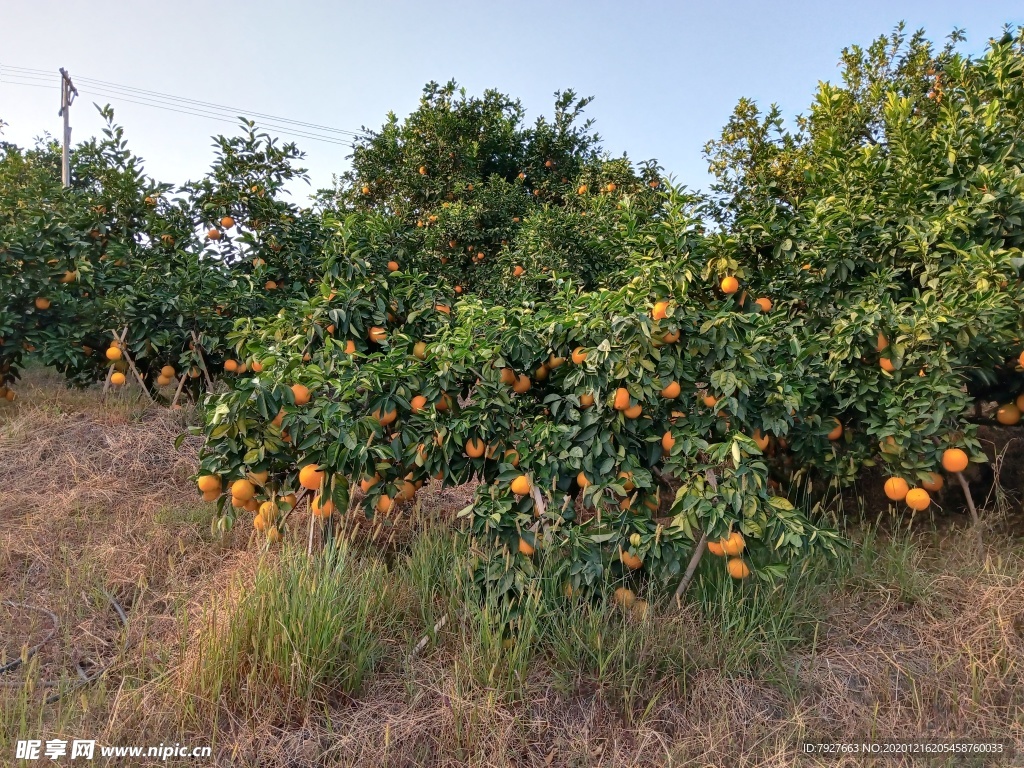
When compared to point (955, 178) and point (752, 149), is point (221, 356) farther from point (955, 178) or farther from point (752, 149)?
point (752, 149)

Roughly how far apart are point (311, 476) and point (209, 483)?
0.50m

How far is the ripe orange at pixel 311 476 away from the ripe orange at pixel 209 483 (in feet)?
1.41

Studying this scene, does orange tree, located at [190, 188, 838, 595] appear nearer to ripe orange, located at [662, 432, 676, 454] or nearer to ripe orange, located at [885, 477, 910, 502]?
ripe orange, located at [662, 432, 676, 454]

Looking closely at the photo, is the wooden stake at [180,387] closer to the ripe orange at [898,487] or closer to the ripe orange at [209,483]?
the ripe orange at [209,483]

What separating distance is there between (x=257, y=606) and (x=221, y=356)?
3729 mm

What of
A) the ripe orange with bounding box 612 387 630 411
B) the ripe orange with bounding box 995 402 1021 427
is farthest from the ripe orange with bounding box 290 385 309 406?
the ripe orange with bounding box 995 402 1021 427

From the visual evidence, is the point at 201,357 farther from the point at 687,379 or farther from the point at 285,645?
the point at 687,379

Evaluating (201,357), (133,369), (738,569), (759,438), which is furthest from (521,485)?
(133,369)

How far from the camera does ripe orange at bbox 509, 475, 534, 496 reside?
249 cm

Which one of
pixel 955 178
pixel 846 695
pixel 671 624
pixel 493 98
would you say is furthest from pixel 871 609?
pixel 493 98

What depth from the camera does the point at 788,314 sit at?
142 inches

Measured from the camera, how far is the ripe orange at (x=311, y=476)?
258cm

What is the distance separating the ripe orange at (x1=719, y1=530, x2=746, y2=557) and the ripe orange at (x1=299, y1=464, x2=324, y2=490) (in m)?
1.66

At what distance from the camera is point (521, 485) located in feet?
8.17
